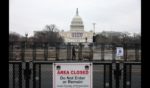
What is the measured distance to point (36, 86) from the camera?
7.65 metres

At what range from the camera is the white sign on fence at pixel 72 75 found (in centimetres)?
430

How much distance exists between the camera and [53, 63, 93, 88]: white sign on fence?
14.1 feet

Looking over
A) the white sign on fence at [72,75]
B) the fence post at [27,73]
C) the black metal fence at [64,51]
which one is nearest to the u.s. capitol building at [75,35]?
the black metal fence at [64,51]

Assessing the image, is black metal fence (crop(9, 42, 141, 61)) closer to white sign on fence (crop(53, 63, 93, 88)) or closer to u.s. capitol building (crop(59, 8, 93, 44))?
u.s. capitol building (crop(59, 8, 93, 44))

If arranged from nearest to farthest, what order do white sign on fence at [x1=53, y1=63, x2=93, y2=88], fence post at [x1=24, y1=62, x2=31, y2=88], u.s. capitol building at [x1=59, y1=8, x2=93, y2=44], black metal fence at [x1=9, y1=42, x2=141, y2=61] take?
white sign on fence at [x1=53, y1=63, x2=93, y2=88]
fence post at [x1=24, y1=62, x2=31, y2=88]
black metal fence at [x1=9, y1=42, x2=141, y2=61]
u.s. capitol building at [x1=59, y1=8, x2=93, y2=44]

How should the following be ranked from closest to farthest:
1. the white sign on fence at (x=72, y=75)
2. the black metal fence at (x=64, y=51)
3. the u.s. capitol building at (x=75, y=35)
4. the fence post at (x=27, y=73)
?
the white sign on fence at (x=72, y=75) < the fence post at (x=27, y=73) < the black metal fence at (x=64, y=51) < the u.s. capitol building at (x=75, y=35)

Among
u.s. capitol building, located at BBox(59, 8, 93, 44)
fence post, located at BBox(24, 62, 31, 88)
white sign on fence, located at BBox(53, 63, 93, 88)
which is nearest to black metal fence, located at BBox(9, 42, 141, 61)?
u.s. capitol building, located at BBox(59, 8, 93, 44)

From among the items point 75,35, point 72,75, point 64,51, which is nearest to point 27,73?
point 72,75

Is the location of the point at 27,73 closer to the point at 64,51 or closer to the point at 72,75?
the point at 72,75

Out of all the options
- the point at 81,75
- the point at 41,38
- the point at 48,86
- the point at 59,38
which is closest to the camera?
the point at 81,75

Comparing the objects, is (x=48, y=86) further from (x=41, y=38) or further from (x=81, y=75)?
(x=41, y=38)

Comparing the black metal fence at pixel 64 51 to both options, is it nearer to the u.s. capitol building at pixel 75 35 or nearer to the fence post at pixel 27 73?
the u.s. capitol building at pixel 75 35
